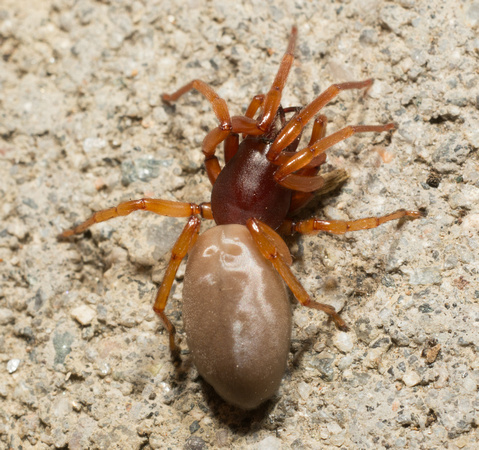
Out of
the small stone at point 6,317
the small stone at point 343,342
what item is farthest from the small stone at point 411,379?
the small stone at point 6,317

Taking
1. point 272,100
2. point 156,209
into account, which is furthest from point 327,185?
point 156,209

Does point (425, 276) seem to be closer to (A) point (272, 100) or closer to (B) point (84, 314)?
(A) point (272, 100)

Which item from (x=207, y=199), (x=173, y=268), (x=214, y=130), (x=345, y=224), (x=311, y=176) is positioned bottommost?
(x=173, y=268)

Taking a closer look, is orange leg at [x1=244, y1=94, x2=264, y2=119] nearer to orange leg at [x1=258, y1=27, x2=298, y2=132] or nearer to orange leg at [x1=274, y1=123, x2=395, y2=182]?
orange leg at [x1=258, y1=27, x2=298, y2=132]

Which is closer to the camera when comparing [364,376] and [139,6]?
[364,376]

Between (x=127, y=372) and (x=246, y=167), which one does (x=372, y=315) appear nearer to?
(x=246, y=167)

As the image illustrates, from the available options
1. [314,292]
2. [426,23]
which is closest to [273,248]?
[314,292]
